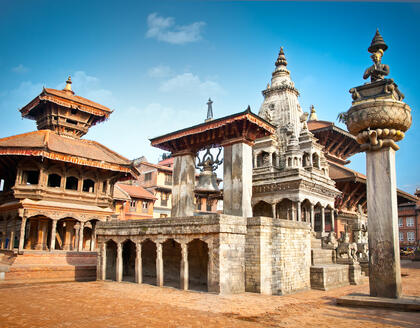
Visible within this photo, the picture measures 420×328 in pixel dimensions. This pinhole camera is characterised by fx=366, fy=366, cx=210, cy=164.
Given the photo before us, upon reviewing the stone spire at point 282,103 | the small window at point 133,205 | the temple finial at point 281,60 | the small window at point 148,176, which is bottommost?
the small window at point 133,205

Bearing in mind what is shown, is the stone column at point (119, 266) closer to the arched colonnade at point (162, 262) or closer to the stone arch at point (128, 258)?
the arched colonnade at point (162, 262)

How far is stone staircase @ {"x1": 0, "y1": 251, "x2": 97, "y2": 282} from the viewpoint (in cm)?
2023

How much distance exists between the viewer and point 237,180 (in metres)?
18.0

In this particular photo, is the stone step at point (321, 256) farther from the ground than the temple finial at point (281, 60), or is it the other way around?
the temple finial at point (281, 60)

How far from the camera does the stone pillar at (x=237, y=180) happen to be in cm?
1764

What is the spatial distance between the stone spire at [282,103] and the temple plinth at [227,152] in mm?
10961

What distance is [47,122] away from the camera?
29.8m

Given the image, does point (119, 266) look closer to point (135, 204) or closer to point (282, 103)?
point (282, 103)

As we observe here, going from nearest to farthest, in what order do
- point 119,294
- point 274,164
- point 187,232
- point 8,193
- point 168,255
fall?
point 119,294, point 187,232, point 168,255, point 8,193, point 274,164

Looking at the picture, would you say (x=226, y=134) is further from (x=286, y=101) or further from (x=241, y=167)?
(x=286, y=101)

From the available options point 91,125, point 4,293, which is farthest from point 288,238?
point 91,125

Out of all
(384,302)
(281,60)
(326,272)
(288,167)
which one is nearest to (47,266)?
(326,272)

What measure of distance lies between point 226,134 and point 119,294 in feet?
29.7

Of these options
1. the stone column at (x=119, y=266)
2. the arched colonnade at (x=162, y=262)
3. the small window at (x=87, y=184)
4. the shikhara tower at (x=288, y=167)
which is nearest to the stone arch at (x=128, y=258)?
the arched colonnade at (x=162, y=262)
